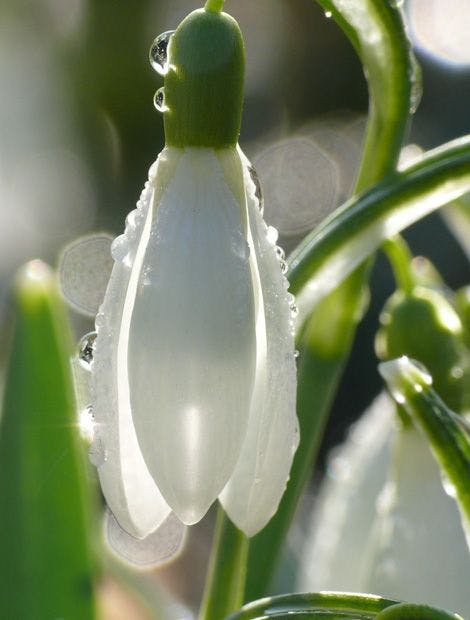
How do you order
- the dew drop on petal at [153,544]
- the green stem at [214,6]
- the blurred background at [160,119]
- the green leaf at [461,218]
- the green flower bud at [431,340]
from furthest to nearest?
1. the blurred background at [160,119]
2. the dew drop on petal at [153,544]
3. the green leaf at [461,218]
4. the green flower bud at [431,340]
5. the green stem at [214,6]

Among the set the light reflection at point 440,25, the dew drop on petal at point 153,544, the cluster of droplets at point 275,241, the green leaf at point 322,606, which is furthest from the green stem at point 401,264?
the light reflection at point 440,25

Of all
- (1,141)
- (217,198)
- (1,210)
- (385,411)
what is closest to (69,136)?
(1,141)

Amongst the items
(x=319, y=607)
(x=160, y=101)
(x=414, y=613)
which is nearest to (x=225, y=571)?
(x=319, y=607)

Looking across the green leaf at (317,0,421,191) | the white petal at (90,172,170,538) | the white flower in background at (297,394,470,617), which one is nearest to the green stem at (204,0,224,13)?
the green leaf at (317,0,421,191)

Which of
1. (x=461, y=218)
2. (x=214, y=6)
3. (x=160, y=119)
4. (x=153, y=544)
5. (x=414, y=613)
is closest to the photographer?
(x=414, y=613)

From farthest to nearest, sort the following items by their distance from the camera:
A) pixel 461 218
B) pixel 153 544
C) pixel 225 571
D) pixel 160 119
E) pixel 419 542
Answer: pixel 160 119 < pixel 153 544 < pixel 461 218 < pixel 419 542 < pixel 225 571

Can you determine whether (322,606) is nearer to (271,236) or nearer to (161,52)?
(271,236)

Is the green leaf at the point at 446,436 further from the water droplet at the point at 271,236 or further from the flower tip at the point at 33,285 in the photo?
the flower tip at the point at 33,285
